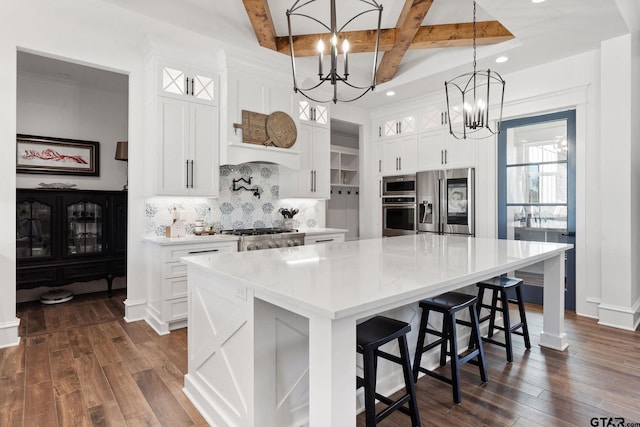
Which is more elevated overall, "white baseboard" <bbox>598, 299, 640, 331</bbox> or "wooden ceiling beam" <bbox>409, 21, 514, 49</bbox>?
"wooden ceiling beam" <bbox>409, 21, 514, 49</bbox>

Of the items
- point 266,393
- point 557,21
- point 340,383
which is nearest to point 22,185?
point 266,393

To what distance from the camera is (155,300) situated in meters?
3.52

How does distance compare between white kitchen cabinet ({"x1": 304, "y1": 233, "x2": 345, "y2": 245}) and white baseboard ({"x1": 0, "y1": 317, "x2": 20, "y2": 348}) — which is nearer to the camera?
white baseboard ({"x1": 0, "y1": 317, "x2": 20, "y2": 348})

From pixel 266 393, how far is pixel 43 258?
3.84m

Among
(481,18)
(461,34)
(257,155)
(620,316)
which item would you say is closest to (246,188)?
(257,155)

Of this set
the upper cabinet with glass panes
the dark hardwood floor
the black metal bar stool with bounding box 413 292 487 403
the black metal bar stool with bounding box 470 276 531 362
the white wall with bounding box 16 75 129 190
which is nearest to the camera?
the dark hardwood floor

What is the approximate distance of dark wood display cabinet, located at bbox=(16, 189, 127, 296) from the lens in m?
4.00

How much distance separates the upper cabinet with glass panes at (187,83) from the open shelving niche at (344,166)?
3518 mm

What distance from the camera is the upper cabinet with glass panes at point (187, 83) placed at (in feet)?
11.7

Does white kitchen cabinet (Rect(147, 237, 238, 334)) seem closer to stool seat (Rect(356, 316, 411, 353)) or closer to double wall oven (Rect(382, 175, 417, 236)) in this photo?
stool seat (Rect(356, 316, 411, 353))

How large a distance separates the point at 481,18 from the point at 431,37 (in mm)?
494

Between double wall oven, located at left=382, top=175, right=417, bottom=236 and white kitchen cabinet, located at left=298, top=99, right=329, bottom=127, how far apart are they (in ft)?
4.81

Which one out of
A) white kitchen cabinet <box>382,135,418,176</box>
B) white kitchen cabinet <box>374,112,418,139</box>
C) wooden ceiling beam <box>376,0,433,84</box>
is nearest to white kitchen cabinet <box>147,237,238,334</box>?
wooden ceiling beam <box>376,0,433,84</box>

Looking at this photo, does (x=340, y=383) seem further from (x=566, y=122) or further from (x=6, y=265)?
(x=566, y=122)
